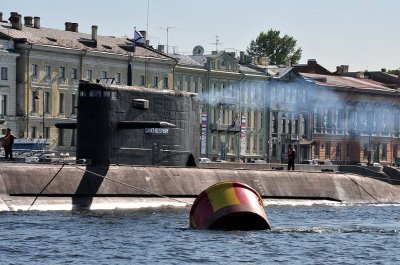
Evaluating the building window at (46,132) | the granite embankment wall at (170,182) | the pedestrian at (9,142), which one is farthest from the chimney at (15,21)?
the pedestrian at (9,142)

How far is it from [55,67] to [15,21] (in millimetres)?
4355

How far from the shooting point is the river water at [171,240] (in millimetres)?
32188

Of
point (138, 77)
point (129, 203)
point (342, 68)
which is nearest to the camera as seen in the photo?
point (129, 203)

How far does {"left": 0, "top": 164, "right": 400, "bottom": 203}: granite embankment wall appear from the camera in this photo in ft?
146

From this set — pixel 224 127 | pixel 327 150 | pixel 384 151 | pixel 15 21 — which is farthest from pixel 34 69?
pixel 384 151

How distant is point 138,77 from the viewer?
98.1 meters

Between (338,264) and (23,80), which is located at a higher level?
(23,80)

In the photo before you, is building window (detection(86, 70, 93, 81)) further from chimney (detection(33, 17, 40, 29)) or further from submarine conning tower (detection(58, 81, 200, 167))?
submarine conning tower (detection(58, 81, 200, 167))

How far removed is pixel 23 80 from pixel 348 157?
4359cm

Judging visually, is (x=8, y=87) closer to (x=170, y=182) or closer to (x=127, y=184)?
(x=170, y=182)

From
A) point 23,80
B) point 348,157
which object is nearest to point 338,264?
point 23,80

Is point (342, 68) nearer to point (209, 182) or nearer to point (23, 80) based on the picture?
point (23, 80)

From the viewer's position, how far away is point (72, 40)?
92.6 meters

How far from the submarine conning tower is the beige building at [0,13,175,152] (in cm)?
3728
